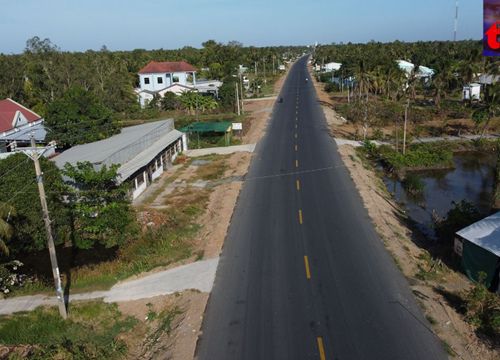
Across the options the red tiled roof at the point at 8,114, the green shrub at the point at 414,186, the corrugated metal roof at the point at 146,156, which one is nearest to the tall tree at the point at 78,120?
the red tiled roof at the point at 8,114

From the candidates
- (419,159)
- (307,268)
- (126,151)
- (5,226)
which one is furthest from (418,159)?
(5,226)

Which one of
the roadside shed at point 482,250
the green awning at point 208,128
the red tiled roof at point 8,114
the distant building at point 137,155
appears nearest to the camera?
the roadside shed at point 482,250

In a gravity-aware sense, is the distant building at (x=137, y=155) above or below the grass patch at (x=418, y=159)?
above

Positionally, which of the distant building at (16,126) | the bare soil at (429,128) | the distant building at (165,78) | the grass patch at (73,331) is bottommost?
the grass patch at (73,331)

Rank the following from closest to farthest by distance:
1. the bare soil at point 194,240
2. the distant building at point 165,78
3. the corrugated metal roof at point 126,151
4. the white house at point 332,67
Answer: the bare soil at point 194,240, the corrugated metal roof at point 126,151, the distant building at point 165,78, the white house at point 332,67

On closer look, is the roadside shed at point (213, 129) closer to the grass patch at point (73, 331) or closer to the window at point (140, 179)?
the window at point (140, 179)

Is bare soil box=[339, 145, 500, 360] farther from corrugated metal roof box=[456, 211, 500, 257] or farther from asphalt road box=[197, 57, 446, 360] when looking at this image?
corrugated metal roof box=[456, 211, 500, 257]

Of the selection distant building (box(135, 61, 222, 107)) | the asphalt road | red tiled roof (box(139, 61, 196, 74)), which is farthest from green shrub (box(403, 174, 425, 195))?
red tiled roof (box(139, 61, 196, 74))

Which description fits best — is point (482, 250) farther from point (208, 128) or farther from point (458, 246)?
point (208, 128)
